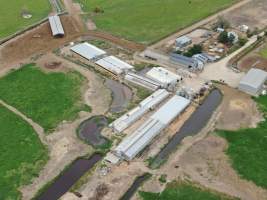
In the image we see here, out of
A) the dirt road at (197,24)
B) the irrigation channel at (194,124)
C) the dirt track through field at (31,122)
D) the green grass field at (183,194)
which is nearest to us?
the green grass field at (183,194)

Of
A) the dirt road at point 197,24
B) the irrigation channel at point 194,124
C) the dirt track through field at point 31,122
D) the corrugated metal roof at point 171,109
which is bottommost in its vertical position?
the irrigation channel at point 194,124

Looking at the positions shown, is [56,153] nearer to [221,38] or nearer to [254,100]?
[254,100]

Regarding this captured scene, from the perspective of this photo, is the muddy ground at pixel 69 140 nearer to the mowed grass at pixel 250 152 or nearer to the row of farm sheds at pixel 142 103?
the row of farm sheds at pixel 142 103

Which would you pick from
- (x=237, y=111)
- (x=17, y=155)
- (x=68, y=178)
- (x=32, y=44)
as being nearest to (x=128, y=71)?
(x=237, y=111)

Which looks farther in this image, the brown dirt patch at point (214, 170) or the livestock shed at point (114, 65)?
the livestock shed at point (114, 65)

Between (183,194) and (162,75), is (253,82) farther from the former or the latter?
(183,194)

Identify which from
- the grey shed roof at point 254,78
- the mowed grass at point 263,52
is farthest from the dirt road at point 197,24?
the grey shed roof at point 254,78

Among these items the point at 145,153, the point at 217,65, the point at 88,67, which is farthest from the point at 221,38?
the point at 145,153

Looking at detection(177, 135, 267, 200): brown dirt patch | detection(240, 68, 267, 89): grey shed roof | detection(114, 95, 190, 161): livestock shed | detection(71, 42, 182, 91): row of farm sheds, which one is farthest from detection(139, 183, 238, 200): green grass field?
detection(240, 68, 267, 89): grey shed roof
